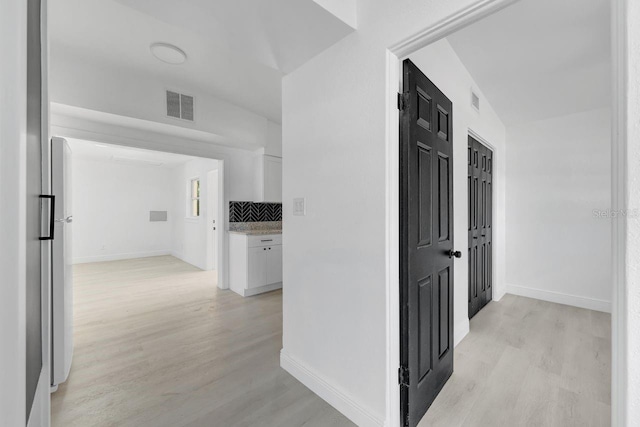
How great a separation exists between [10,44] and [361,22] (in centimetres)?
160

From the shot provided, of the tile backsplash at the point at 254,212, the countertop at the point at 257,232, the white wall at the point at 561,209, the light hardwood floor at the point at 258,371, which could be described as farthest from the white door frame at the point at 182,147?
the white wall at the point at 561,209

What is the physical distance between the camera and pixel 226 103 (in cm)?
394

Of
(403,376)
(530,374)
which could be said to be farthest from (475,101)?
(403,376)

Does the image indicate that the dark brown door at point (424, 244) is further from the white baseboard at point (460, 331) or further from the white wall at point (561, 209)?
the white wall at point (561, 209)

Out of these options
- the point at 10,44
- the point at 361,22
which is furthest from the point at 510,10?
the point at 10,44

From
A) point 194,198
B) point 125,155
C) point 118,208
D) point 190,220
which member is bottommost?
point 190,220

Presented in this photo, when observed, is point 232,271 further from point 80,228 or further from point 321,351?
point 80,228

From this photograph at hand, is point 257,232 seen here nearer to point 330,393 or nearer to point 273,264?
point 273,264

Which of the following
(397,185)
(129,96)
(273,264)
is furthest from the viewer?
(273,264)

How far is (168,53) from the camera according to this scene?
105 inches

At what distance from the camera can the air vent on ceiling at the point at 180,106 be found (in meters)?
3.39

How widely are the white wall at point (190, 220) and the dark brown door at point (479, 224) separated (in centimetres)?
461

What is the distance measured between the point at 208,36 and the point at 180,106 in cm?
200

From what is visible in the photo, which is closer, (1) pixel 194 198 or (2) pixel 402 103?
(2) pixel 402 103
